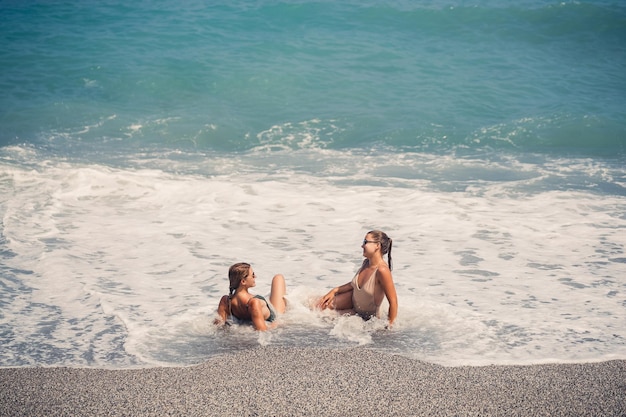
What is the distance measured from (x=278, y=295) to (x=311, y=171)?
6.69 metres

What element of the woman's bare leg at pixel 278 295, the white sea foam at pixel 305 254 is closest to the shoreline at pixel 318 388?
the white sea foam at pixel 305 254

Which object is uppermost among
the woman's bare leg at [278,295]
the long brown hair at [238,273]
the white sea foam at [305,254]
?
the long brown hair at [238,273]

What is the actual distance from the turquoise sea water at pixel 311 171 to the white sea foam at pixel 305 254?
40 millimetres

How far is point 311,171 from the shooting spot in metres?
14.0

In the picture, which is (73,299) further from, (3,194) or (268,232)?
(3,194)

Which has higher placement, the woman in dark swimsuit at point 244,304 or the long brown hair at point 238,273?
the long brown hair at point 238,273

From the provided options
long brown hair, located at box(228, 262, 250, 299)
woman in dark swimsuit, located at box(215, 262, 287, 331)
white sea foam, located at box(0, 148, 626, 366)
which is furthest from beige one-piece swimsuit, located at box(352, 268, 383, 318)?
long brown hair, located at box(228, 262, 250, 299)

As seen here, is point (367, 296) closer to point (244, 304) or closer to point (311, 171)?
point (244, 304)

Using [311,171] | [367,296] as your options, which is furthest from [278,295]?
[311,171]

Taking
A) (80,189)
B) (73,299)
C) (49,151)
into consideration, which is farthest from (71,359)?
(49,151)

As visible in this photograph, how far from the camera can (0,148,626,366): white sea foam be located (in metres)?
6.90

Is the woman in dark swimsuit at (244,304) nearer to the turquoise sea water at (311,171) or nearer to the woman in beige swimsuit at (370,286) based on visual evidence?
the turquoise sea water at (311,171)

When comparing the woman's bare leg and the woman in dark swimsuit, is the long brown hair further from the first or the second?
the woman's bare leg

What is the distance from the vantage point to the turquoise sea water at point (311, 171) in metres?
7.33
